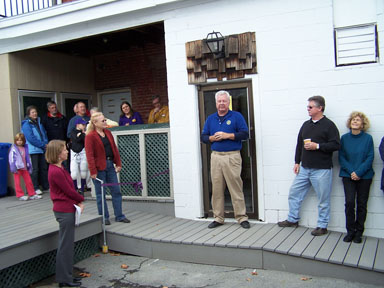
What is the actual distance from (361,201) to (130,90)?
19.6 feet

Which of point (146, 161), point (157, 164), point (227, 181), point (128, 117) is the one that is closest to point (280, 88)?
point (227, 181)

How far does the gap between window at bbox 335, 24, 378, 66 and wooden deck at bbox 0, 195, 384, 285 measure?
2.17 meters

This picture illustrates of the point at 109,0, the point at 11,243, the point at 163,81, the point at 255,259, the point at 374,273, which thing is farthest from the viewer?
the point at 163,81

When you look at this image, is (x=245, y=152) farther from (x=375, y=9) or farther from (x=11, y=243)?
(x=11, y=243)

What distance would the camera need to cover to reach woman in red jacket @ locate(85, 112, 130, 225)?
17.2 feet

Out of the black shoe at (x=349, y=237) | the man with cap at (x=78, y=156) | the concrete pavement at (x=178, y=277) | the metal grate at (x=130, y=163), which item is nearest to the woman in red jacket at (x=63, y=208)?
the concrete pavement at (x=178, y=277)

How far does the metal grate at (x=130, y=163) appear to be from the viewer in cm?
655

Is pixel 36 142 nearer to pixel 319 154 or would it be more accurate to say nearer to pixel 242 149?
pixel 242 149

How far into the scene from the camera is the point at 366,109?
4.75 metres

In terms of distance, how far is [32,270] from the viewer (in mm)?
4453

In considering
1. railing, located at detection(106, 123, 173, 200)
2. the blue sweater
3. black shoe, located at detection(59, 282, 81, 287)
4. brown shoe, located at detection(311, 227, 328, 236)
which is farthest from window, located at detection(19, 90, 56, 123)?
the blue sweater

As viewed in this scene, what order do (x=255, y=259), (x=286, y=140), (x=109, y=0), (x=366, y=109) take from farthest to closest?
(x=109, y=0), (x=286, y=140), (x=366, y=109), (x=255, y=259)

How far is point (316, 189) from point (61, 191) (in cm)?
298

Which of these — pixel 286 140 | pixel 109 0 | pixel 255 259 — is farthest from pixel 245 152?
pixel 109 0
